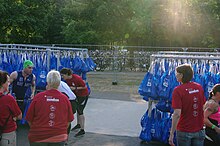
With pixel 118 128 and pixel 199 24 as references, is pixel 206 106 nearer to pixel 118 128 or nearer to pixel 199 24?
pixel 118 128

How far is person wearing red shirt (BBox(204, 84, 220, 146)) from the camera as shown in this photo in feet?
16.8

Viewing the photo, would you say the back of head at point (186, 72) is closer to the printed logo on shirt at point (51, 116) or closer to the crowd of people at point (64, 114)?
the crowd of people at point (64, 114)

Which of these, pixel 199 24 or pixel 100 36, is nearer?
pixel 199 24

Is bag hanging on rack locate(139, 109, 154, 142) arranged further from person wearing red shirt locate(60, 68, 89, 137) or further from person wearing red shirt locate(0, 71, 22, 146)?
person wearing red shirt locate(0, 71, 22, 146)

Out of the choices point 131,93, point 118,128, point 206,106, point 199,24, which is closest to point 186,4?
point 199,24

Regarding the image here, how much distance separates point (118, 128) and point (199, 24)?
1920cm

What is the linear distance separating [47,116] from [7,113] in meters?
0.54

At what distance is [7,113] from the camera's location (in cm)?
428

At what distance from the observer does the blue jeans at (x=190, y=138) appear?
4512 millimetres

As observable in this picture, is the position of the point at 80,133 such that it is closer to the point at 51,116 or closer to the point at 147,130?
the point at 147,130

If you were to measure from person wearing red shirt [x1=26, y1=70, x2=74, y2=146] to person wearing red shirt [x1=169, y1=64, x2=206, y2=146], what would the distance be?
1.42 meters

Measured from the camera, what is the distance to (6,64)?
887cm

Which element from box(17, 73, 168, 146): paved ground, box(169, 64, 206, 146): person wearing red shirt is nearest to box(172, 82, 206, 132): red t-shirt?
box(169, 64, 206, 146): person wearing red shirt

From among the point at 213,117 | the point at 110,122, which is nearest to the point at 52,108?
the point at 213,117
